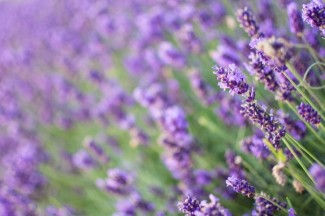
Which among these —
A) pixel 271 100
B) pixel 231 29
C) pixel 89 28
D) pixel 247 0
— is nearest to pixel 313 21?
pixel 271 100

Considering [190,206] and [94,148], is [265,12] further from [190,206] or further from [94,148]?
[190,206]

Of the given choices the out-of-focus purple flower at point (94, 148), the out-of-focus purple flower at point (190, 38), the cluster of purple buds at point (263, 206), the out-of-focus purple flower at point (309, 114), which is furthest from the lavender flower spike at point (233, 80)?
the out-of-focus purple flower at point (190, 38)

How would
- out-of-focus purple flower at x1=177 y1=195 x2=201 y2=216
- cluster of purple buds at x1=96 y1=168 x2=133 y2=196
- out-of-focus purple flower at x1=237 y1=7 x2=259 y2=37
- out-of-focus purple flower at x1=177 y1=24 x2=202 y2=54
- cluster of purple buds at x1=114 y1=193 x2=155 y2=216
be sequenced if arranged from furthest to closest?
out-of-focus purple flower at x1=177 y1=24 x2=202 y2=54 → cluster of purple buds at x1=96 y1=168 x2=133 y2=196 → cluster of purple buds at x1=114 y1=193 x2=155 y2=216 → out-of-focus purple flower at x1=237 y1=7 x2=259 y2=37 → out-of-focus purple flower at x1=177 y1=195 x2=201 y2=216

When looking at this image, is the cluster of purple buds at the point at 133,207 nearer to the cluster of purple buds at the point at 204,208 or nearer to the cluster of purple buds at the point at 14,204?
the cluster of purple buds at the point at 14,204

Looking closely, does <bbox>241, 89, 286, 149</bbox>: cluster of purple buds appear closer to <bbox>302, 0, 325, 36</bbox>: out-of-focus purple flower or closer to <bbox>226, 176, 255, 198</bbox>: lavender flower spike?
<bbox>226, 176, 255, 198</bbox>: lavender flower spike

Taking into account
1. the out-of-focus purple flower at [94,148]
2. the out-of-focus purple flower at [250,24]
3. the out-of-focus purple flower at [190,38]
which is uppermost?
the out-of-focus purple flower at [190,38]

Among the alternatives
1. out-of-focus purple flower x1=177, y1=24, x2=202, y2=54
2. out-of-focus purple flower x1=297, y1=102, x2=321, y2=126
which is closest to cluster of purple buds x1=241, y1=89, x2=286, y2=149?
out-of-focus purple flower x1=297, y1=102, x2=321, y2=126

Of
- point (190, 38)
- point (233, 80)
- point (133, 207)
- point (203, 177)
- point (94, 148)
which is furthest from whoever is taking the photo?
point (190, 38)

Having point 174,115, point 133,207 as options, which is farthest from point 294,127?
point 133,207
